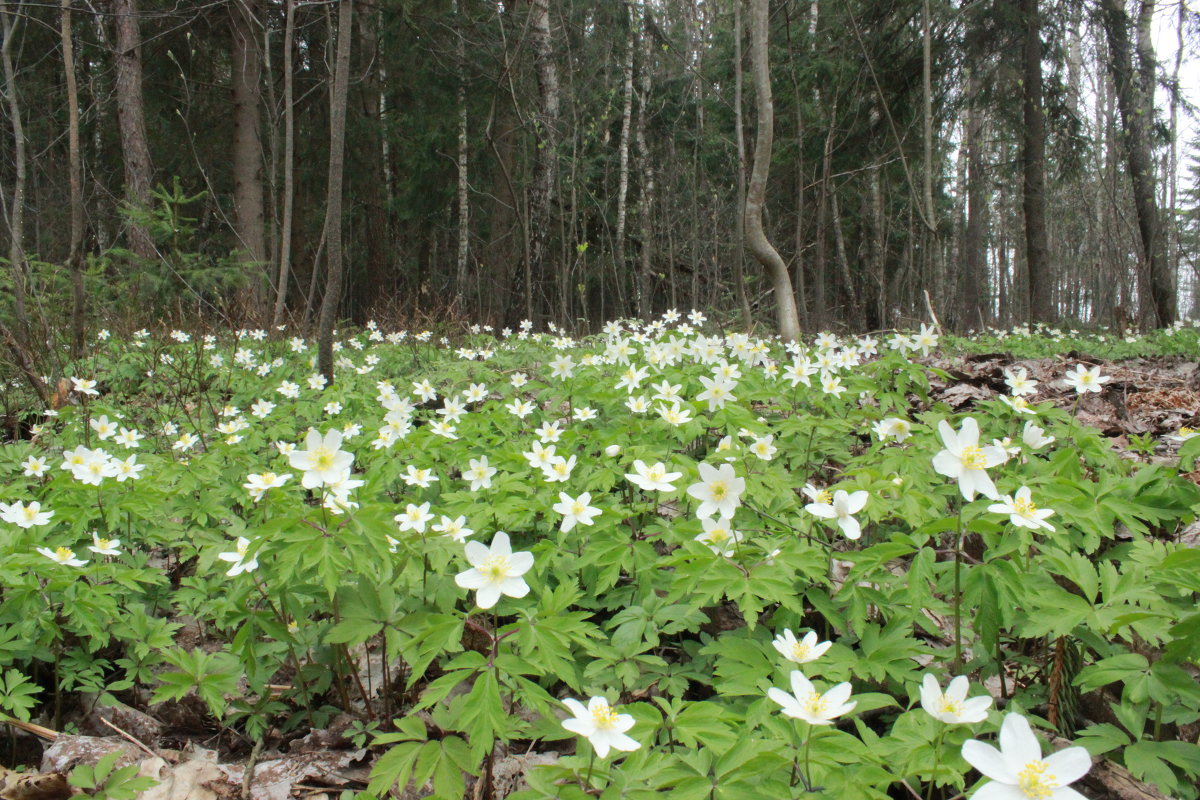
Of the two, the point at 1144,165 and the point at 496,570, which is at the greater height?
the point at 1144,165

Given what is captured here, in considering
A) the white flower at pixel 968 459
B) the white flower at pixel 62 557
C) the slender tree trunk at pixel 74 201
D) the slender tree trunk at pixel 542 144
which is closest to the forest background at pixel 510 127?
the slender tree trunk at pixel 542 144

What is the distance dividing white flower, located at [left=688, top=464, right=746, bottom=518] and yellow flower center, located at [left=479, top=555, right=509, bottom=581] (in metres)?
0.55

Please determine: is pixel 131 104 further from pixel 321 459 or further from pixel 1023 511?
pixel 1023 511

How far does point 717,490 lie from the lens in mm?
1823

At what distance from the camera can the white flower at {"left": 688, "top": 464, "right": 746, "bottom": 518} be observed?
1.80m

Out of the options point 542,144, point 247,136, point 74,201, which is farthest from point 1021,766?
point 247,136

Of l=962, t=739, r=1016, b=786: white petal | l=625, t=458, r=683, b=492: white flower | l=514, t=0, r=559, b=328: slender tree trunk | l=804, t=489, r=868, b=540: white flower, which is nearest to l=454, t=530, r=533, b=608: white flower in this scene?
l=625, t=458, r=683, b=492: white flower

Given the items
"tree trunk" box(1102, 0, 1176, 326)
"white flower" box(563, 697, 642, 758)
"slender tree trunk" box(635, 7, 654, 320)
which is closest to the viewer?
"white flower" box(563, 697, 642, 758)

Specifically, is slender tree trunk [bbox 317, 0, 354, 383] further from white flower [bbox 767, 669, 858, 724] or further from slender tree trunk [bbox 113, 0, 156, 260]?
slender tree trunk [bbox 113, 0, 156, 260]

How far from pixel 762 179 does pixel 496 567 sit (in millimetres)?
5825

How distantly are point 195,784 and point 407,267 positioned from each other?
19.4m

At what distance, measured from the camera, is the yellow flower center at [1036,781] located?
1.03 meters

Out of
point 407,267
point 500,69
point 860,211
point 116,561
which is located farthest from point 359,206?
point 116,561

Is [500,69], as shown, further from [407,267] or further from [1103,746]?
[1103,746]
